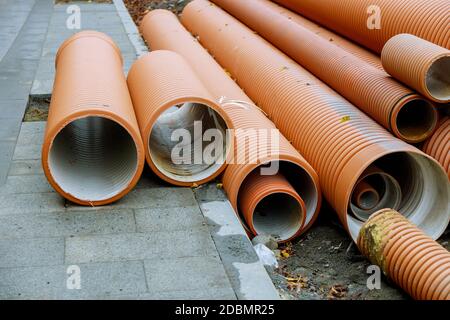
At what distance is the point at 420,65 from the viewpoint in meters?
5.38

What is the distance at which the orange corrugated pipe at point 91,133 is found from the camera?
552cm

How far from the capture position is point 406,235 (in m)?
4.88

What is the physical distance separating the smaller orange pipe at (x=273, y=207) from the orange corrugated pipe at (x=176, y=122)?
1.49 feet

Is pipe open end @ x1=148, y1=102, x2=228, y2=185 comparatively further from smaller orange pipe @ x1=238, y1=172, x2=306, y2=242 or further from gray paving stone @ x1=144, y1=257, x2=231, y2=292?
gray paving stone @ x1=144, y1=257, x2=231, y2=292

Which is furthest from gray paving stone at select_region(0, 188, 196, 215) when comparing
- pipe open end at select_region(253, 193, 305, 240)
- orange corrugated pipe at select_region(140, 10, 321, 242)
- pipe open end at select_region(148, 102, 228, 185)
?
pipe open end at select_region(253, 193, 305, 240)

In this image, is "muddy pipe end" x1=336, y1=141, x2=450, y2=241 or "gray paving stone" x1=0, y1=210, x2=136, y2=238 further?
"muddy pipe end" x1=336, y1=141, x2=450, y2=241

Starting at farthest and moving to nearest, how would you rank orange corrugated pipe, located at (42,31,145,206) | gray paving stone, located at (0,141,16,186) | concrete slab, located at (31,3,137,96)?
concrete slab, located at (31,3,137,96)
gray paving stone, located at (0,141,16,186)
orange corrugated pipe, located at (42,31,145,206)

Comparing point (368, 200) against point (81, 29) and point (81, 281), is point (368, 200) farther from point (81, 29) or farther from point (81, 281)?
point (81, 29)

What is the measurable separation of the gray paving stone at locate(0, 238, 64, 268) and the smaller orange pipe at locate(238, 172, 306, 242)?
162cm

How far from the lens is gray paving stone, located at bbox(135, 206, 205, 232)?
211 inches

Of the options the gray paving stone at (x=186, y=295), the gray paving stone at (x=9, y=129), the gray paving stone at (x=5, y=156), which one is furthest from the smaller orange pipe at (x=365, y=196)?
the gray paving stone at (x=9, y=129)

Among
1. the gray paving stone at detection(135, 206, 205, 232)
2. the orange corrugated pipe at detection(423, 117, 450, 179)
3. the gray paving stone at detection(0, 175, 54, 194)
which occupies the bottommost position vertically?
the gray paving stone at detection(0, 175, 54, 194)

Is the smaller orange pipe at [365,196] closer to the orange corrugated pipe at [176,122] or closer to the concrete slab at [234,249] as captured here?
the concrete slab at [234,249]
